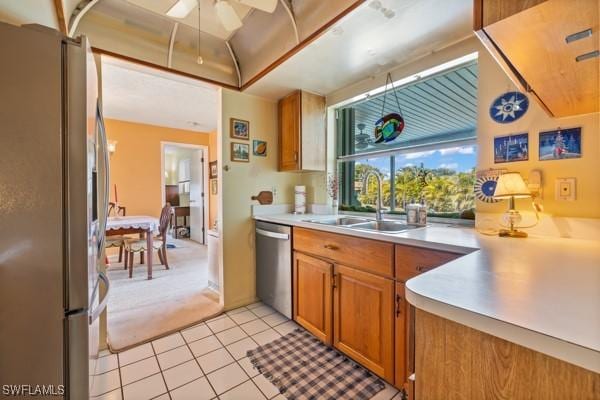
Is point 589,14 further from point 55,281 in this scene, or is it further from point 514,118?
point 55,281

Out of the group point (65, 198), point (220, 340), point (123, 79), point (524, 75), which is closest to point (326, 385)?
point (220, 340)

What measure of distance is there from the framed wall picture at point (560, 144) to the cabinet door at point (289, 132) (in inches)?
68.1

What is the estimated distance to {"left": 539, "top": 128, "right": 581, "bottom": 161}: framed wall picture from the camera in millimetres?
1247

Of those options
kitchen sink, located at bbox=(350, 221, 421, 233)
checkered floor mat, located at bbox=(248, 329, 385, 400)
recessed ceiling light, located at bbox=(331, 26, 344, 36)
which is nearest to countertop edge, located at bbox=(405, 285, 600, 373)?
checkered floor mat, located at bbox=(248, 329, 385, 400)

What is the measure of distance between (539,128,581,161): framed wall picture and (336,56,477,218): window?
390mm

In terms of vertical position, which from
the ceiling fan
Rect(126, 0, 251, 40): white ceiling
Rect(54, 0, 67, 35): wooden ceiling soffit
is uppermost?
Rect(126, 0, 251, 40): white ceiling

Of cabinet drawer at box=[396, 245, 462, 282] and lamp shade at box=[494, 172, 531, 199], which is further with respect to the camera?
lamp shade at box=[494, 172, 531, 199]

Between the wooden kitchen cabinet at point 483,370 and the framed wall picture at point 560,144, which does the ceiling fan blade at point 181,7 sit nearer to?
the wooden kitchen cabinet at point 483,370

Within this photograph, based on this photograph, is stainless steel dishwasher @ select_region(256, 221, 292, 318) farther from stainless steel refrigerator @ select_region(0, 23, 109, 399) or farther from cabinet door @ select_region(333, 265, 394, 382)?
stainless steel refrigerator @ select_region(0, 23, 109, 399)

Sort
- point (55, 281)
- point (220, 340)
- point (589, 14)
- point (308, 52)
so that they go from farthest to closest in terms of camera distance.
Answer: point (220, 340), point (308, 52), point (55, 281), point (589, 14)

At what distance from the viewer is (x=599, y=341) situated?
0.40m

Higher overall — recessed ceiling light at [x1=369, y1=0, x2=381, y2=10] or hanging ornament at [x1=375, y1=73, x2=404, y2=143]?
recessed ceiling light at [x1=369, y1=0, x2=381, y2=10]

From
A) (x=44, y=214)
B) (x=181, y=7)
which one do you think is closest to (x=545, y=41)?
(x=44, y=214)

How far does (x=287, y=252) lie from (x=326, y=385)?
0.95 m
